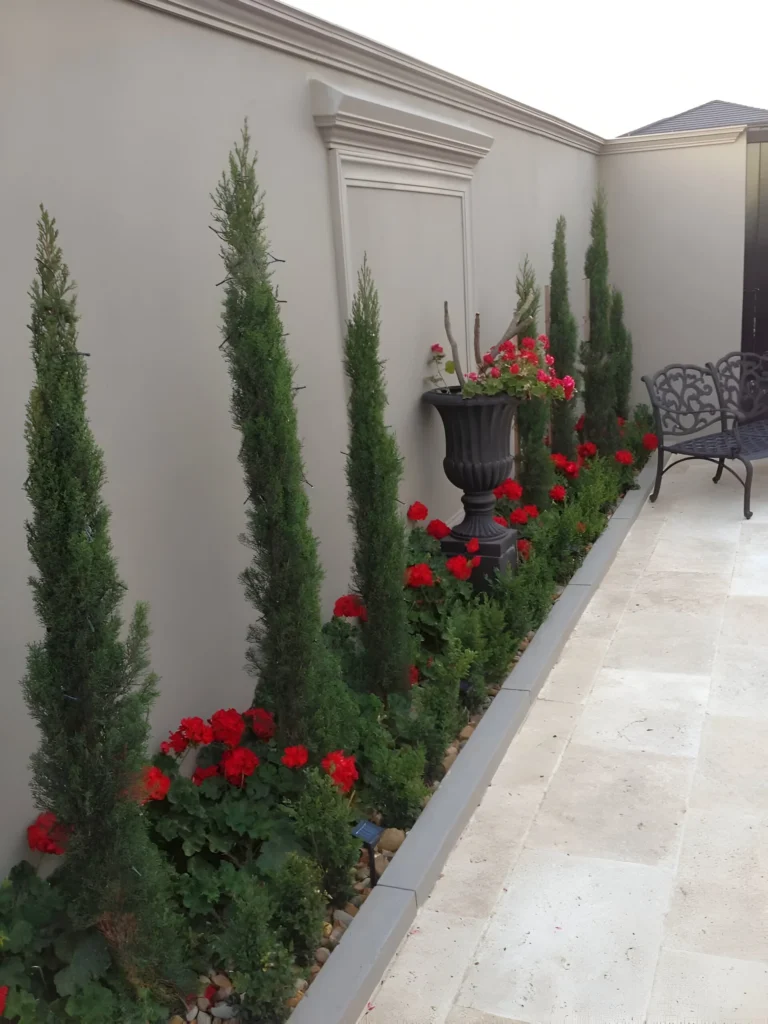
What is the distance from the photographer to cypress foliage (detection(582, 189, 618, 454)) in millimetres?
8625

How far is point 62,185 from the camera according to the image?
295 cm

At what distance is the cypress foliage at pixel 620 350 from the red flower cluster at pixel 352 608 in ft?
18.1

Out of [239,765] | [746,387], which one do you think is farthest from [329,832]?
[746,387]

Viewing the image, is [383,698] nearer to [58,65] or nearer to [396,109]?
[58,65]

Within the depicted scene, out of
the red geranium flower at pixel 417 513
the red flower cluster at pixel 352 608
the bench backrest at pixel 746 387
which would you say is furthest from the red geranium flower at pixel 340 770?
the bench backrest at pixel 746 387

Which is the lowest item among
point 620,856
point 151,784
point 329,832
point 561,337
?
point 620,856

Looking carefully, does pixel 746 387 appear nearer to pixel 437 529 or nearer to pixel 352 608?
pixel 437 529

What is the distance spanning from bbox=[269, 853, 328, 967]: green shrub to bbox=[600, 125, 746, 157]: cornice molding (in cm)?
888

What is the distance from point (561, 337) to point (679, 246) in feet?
9.82

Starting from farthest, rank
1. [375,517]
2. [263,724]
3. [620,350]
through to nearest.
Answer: [620,350] → [375,517] → [263,724]

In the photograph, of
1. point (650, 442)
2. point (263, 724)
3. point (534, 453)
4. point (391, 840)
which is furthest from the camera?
point (650, 442)

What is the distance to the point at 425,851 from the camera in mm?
3254

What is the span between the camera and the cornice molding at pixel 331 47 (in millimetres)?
3648

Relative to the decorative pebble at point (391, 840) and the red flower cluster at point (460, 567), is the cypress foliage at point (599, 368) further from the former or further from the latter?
the decorative pebble at point (391, 840)
